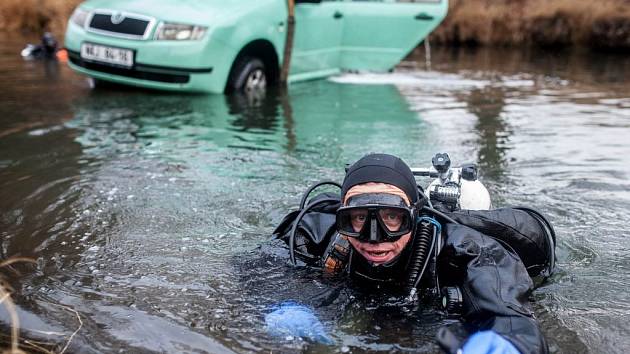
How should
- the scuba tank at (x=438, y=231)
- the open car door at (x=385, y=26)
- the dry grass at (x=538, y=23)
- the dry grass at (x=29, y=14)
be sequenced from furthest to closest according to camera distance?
the dry grass at (x=29, y=14)
the dry grass at (x=538, y=23)
the open car door at (x=385, y=26)
the scuba tank at (x=438, y=231)

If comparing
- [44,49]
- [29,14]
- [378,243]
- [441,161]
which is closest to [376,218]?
[378,243]

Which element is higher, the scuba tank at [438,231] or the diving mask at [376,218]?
the diving mask at [376,218]

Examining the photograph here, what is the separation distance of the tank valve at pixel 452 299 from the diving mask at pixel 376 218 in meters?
0.32

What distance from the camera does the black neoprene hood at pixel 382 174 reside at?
278 centimetres

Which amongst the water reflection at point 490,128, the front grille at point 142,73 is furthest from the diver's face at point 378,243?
the front grille at point 142,73

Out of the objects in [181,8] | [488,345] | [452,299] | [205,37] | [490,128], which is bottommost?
[490,128]

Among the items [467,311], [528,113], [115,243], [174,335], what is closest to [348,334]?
[467,311]

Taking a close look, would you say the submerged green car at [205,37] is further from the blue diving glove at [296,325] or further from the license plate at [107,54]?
the blue diving glove at [296,325]


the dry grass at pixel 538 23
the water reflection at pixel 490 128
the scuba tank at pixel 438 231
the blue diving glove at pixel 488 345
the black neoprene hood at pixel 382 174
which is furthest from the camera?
the dry grass at pixel 538 23

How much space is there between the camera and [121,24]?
740 cm

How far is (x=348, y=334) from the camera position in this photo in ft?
9.19

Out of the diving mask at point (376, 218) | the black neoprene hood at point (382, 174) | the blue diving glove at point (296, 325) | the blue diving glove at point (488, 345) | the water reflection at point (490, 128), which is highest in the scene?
the black neoprene hood at point (382, 174)

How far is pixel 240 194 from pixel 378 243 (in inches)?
83.7

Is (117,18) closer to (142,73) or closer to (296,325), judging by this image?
(142,73)
